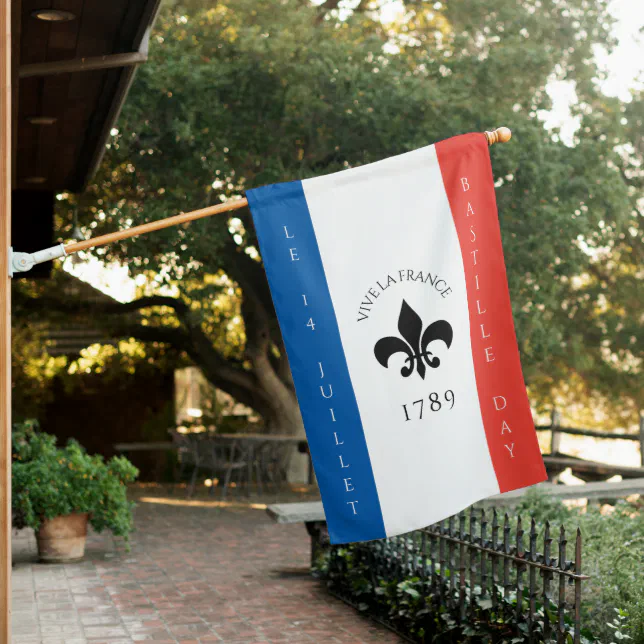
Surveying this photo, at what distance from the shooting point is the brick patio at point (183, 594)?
6523mm

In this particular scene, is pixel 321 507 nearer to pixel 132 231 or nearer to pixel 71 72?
pixel 71 72

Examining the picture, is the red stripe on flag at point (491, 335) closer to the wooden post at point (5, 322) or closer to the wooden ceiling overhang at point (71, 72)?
the wooden post at point (5, 322)

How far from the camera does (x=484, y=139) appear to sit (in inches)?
165

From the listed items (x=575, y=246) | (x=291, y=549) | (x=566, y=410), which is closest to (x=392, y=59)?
(x=575, y=246)

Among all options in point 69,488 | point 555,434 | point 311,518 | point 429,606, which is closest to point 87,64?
point 429,606

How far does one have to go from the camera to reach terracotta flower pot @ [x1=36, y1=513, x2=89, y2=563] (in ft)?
29.2

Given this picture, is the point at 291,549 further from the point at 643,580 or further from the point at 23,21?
the point at 23,21

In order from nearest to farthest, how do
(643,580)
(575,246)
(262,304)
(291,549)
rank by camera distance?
(643,580) → (291,549) → (575,246) → (262,304)

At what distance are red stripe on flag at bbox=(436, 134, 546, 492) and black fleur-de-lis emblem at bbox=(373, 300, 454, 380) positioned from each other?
0.20 meters

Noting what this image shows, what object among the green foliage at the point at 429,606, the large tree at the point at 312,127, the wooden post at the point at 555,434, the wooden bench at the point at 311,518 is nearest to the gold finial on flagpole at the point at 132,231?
the green foliage at the point at 429,606

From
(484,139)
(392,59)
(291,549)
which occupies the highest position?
Answer: (392,59)

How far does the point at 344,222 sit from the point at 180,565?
237 inches

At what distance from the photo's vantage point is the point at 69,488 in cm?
870

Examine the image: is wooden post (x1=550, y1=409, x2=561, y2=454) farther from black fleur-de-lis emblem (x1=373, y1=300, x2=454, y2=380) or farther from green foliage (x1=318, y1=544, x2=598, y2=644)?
black fleur-de-lis emblem (x1=373, y1=300, x2=454, y2=380)
